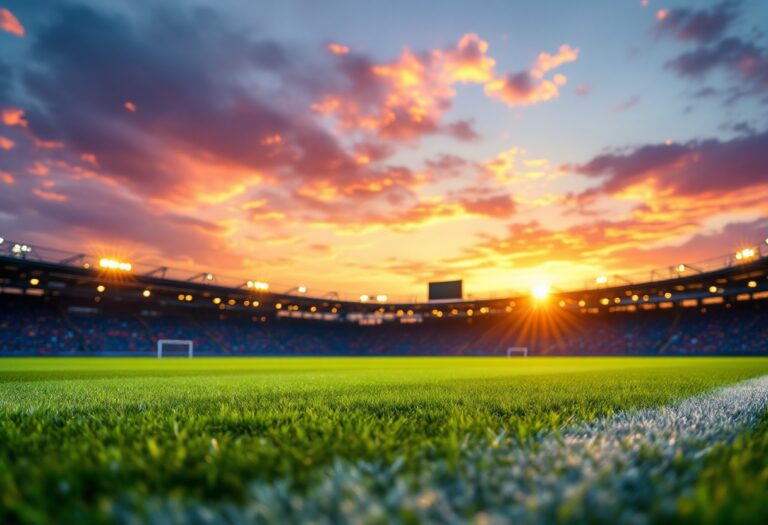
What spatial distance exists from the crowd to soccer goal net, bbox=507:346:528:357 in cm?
77

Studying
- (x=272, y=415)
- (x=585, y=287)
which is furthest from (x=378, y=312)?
(x=272, y=415)

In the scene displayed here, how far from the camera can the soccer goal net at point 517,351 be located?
5043cm

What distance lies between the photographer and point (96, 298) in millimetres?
Answer: 44719

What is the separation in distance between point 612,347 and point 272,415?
51087 mm

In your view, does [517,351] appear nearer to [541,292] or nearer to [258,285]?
[541,292]

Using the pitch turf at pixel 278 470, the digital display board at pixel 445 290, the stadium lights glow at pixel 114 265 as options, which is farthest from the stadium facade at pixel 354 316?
the pitch turf at pixel 278 470

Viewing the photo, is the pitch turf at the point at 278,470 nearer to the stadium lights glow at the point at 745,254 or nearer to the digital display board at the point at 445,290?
the stadium lights glow at the point at 745,254

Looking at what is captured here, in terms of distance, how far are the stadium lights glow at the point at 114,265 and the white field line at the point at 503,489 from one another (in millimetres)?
43739

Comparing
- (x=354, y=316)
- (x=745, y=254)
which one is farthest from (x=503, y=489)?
(x=354, y=316)

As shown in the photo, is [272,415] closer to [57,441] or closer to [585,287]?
[57,441]

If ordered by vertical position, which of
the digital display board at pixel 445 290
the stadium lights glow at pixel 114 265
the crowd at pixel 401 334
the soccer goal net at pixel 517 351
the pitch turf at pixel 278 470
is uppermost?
the stadium lights glow at pixel 114 265

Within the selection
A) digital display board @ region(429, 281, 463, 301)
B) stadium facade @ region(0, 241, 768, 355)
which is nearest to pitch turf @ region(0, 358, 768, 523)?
stadium facade @ region(0, 241, 768, 355)

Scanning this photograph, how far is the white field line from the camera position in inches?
39.4

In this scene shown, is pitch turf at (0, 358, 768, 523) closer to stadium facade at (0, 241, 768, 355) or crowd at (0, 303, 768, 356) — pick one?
stadium facade at (0, 241, 768, 355)
